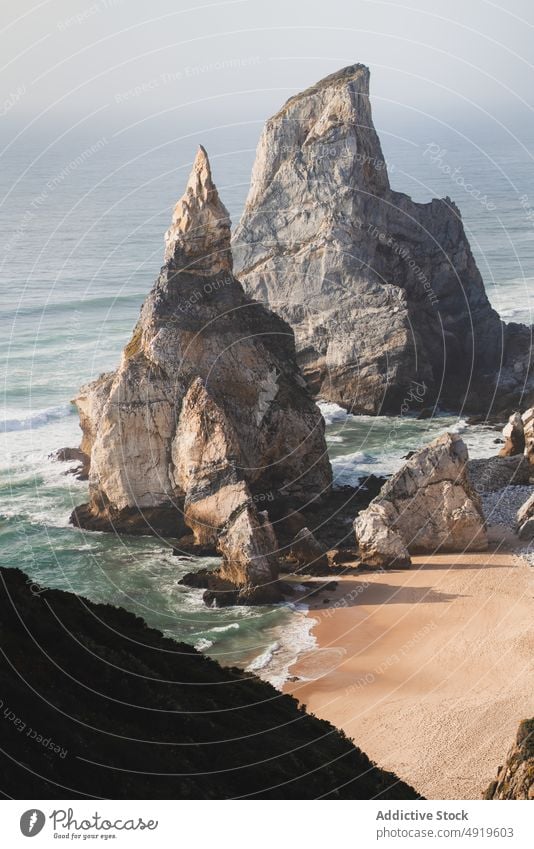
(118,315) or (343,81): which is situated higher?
(343,81)

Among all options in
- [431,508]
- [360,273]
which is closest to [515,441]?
[431,508]

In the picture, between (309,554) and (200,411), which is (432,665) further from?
(200,411)

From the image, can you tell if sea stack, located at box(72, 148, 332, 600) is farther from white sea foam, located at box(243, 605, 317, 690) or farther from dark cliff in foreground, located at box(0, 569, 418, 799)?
dark cliff in foreground, located at box(0, 569, 418, 799)

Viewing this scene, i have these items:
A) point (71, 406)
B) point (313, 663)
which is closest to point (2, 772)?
point (313, 663)

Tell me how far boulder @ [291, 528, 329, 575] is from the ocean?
2.46 metres

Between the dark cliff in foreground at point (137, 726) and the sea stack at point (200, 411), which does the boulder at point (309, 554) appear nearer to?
the sea stack at point (200, 411)

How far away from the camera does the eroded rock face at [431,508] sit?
167 feet

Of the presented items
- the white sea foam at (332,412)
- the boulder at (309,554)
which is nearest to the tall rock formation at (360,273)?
the white sea foam at (332,412)

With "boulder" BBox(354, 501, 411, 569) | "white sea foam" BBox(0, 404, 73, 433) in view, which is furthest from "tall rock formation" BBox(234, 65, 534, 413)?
"boulder" BBox(354, 501, 411, 569)

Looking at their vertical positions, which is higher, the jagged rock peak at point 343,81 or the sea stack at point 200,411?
the jagged rock peak at point 343,81

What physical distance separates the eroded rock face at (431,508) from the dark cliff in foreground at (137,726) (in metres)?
16.5

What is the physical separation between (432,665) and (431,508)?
9239 millimetres

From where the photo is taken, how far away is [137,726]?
29.4 metres

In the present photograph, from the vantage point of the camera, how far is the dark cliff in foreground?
27109 mm
